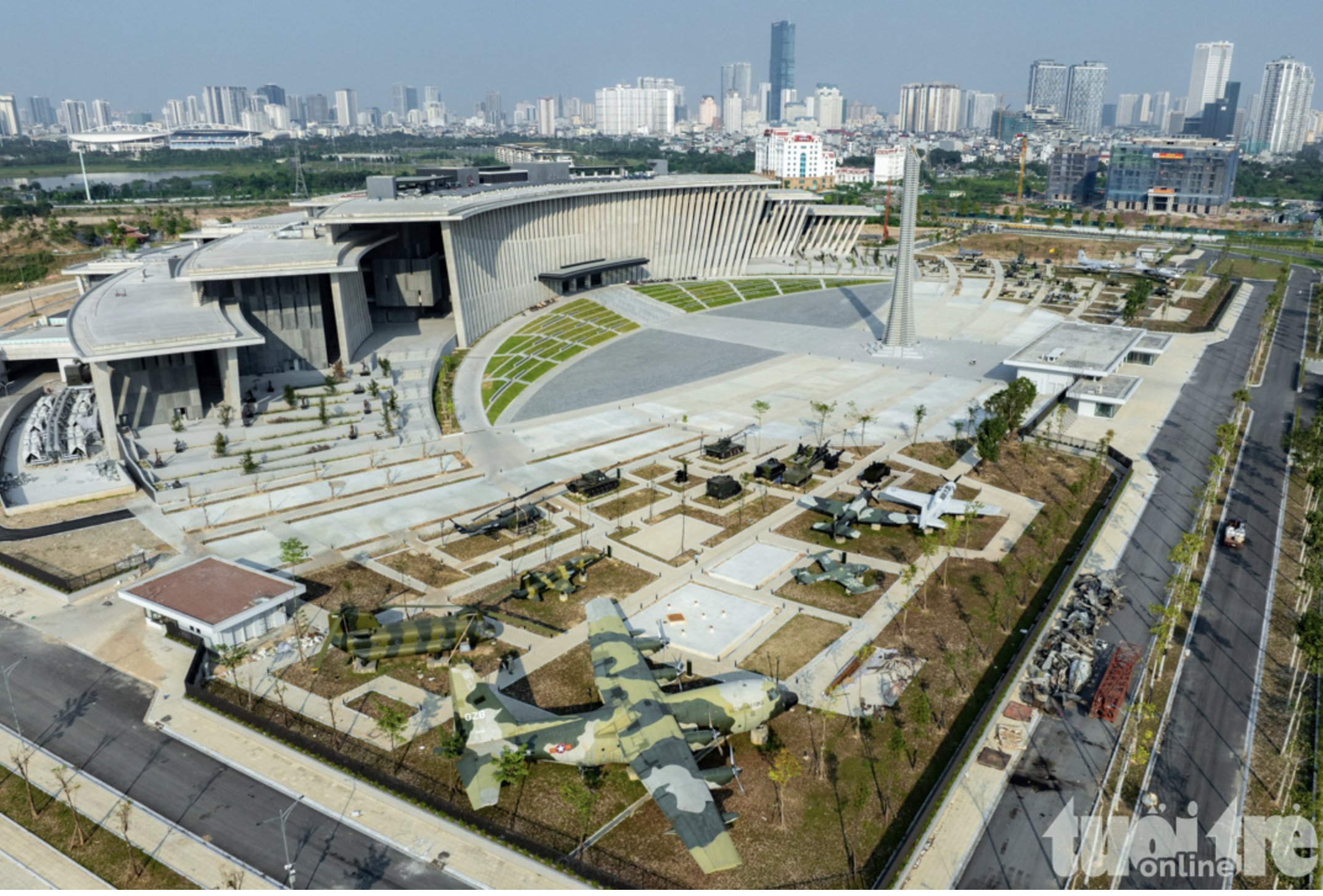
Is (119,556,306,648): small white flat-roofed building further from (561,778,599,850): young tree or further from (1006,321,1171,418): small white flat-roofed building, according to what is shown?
(1006,321,1171,418): small white flat-roofed building

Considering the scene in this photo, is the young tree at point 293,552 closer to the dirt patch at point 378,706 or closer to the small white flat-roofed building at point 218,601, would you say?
the small white flat-roofed building at point 218,601

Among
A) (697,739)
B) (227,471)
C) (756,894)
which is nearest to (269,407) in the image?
(227,471)

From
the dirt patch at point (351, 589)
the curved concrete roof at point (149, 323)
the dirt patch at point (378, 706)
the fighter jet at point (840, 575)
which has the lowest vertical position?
the dirt patch at point (378, 706)

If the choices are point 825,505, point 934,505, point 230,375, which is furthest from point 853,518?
point 230,375

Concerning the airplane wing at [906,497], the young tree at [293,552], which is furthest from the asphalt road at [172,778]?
the airplane wing at [906,497]

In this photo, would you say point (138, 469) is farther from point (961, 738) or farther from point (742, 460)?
point (961, 738)

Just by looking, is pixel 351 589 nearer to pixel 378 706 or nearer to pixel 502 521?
pixel 502 521
